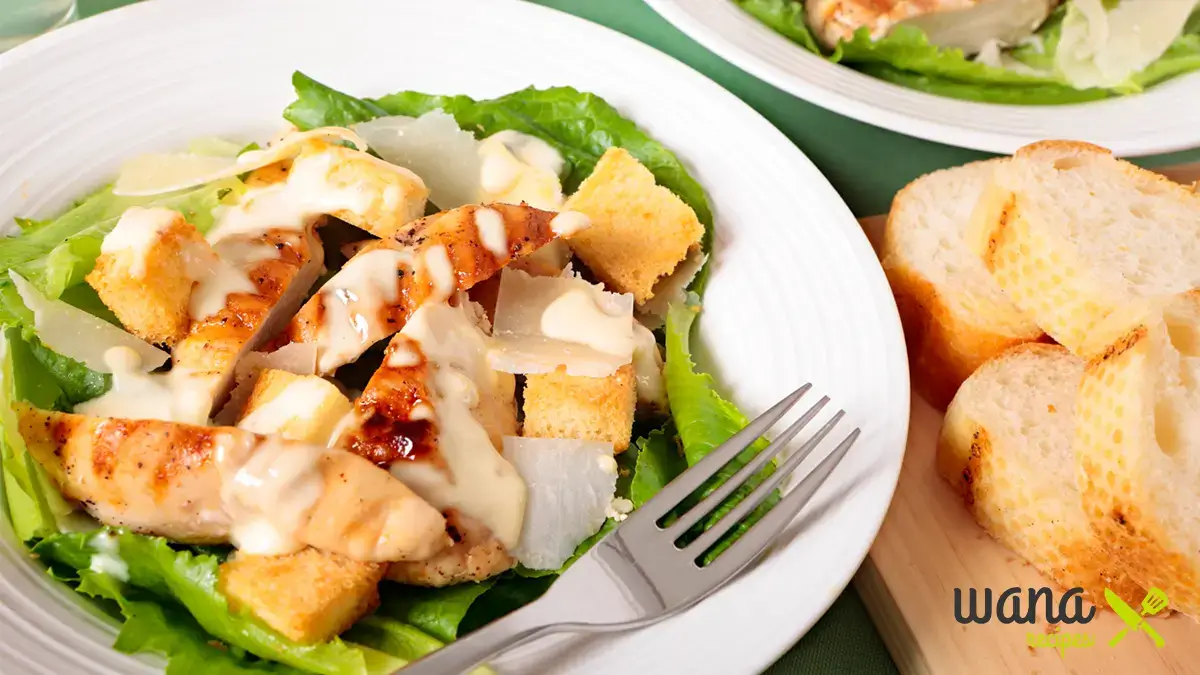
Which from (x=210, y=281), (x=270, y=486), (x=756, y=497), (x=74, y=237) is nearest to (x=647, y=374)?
(x=756, y=497)

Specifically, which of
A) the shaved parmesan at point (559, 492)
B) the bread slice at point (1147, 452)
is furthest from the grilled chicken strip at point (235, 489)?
the bread slice at point (1147, 452)

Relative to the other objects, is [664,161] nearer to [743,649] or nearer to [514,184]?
[514,184]

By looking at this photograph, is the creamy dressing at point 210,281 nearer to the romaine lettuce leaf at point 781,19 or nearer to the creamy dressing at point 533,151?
the creamy dressing at point 533,151

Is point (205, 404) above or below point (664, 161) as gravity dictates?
below

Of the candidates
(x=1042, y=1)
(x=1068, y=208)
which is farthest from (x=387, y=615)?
(x=1042, y=1)

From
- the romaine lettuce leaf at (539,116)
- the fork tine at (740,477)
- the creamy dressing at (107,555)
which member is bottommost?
the creamy dressing at (107,555)

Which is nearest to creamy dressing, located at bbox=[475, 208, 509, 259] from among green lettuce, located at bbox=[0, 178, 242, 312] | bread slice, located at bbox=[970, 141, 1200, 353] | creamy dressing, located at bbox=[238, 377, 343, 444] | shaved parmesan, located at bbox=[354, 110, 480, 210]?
shaved parmesan, located at bbox=[354, 110, 480, 210]
